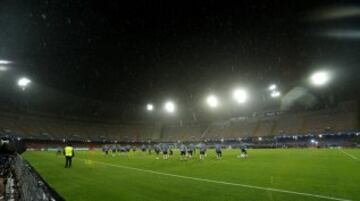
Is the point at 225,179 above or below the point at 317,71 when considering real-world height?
below

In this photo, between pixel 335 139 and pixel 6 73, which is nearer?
pixel 335 139

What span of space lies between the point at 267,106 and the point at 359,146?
31062 mm

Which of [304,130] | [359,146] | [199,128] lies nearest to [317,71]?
[304,130]

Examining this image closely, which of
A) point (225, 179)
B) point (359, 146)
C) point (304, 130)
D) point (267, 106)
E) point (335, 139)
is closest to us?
point (225, 179)

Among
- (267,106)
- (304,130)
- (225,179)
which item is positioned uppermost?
(267,106)

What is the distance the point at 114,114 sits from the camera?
104250 millimetres

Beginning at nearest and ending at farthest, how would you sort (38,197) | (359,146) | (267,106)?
(38,197) < (359,146) < (267,106)

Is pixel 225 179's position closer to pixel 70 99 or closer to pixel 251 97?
pixel 251 97

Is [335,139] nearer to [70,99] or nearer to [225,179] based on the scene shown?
[225,179]

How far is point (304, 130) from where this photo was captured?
221 feet

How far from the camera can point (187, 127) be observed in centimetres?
10025

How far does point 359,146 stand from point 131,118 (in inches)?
2828

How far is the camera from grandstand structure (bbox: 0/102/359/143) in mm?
66188

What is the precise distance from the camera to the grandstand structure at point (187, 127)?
66.2 meters
